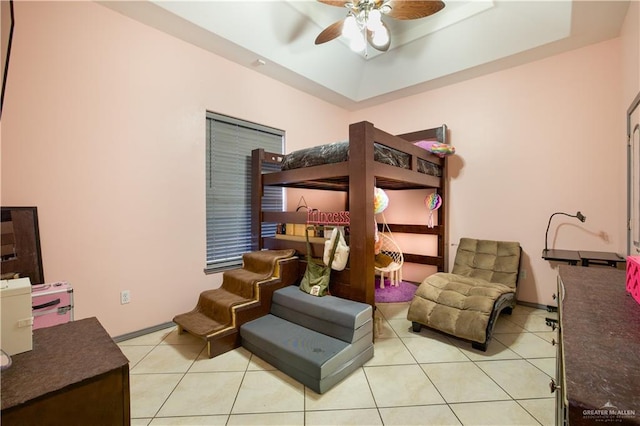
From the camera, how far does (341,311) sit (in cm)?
201

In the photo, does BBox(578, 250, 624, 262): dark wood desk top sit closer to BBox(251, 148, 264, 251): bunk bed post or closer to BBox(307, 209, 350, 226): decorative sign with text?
BBox(307, 209, 350, 226): decorative sign with text

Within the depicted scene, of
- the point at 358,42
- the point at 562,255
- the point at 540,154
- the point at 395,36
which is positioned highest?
the point at 395,36

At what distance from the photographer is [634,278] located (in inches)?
43.5

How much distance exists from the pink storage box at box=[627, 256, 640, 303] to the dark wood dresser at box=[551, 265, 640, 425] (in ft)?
0.13

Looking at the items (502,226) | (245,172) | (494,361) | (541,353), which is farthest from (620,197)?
(245,172)

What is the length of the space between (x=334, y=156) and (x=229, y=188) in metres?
1.46

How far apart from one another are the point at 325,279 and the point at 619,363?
185 cm

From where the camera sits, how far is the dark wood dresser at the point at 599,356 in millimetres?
533

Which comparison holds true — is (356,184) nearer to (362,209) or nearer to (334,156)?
(362,209)

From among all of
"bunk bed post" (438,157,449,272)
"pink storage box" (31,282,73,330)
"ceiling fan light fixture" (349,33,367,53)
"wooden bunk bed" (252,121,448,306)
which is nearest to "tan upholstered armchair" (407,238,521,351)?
"bunk bed post" (438,157,449,272)

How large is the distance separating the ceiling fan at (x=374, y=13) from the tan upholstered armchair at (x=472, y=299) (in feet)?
7.95

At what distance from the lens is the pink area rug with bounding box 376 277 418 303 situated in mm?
3473

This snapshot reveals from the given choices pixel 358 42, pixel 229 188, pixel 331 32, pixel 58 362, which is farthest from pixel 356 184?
pixel 58 362

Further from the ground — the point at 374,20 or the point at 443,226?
the point at 374,20
